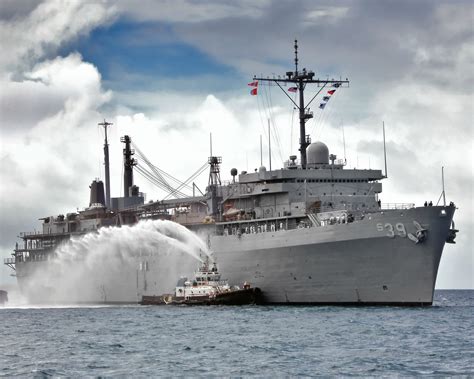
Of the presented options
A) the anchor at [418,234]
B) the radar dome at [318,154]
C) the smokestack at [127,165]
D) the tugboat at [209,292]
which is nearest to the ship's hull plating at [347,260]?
the anchor at [418,234]

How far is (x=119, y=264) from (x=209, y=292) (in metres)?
16.2

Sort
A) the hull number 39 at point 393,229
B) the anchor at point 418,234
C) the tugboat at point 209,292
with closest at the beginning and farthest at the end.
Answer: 1. the anchor at point 418,234
2. the hull number 39 at point 393,229
3. the tugboat at point 209,292

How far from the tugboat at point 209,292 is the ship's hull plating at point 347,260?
0.95 metres

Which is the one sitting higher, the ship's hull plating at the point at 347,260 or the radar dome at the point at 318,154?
the radar dome at the point at 318,154

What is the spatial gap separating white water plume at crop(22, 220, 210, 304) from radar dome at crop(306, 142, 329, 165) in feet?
33.4

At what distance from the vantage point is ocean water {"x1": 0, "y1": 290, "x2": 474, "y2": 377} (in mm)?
36188

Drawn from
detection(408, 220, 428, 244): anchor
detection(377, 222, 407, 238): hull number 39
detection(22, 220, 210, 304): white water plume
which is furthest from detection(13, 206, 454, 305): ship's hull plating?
detection(22, 220, 210, 304): white water plume

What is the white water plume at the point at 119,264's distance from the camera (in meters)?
73.2

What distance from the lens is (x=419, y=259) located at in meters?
56.5

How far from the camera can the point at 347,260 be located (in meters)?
58.4

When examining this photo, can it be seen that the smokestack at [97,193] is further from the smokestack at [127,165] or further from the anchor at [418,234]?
the anchor at [418,234]

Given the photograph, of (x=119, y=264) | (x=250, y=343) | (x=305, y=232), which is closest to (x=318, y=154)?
(x=305, y=232)

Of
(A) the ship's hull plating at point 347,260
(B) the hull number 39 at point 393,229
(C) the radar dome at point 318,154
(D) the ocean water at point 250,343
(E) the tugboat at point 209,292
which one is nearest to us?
(D) the ocean water at point 250,343

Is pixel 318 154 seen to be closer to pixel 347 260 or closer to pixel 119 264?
pixel 347 260
